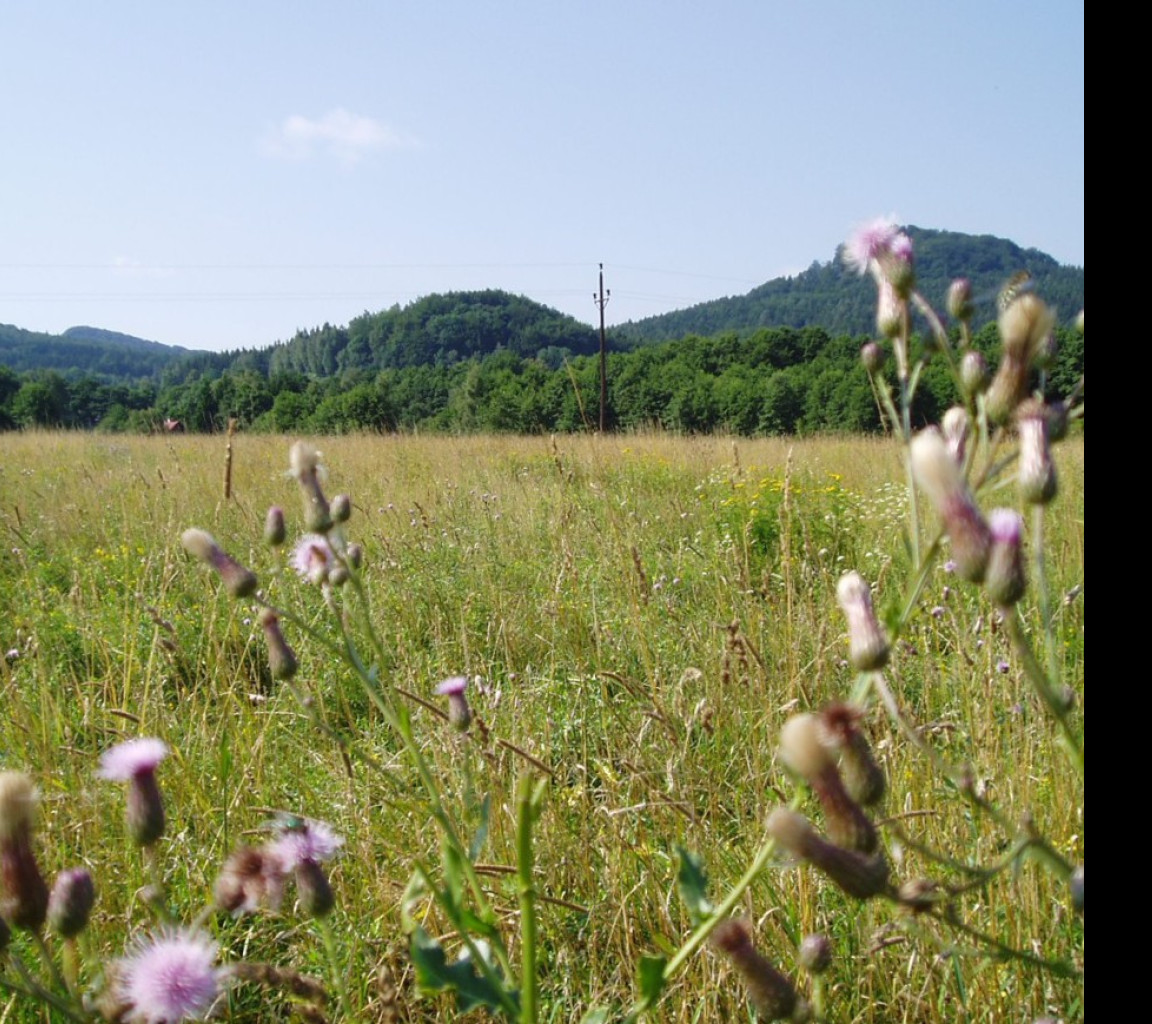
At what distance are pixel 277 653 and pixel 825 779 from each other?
0.64 meters

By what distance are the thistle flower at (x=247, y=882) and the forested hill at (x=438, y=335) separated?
8749 centimetres

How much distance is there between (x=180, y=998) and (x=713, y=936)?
388 mm

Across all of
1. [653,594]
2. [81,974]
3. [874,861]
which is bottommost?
[81,974]

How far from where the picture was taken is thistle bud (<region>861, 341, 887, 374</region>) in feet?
2.84

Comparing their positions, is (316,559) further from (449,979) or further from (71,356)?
(71,356)

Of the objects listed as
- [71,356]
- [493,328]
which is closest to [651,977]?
[493,328]

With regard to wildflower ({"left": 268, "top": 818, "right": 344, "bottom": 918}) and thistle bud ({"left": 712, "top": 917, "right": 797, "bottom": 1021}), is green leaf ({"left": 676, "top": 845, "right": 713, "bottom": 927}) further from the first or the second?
wildflower ({"left": 268, "top": 818, "right": 344, "bottom": 918})

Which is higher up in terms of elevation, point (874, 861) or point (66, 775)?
point (874, 861)

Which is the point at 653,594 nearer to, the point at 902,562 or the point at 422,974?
the point at 902,562

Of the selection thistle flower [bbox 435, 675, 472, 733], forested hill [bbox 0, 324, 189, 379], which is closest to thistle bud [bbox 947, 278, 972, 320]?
thistle flower [bbox 435, 675, 472, 733]

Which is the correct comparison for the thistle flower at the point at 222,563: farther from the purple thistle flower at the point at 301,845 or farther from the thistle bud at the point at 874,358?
the thistle bud at the point at 874,358

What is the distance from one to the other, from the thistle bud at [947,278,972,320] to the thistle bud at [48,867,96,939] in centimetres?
83

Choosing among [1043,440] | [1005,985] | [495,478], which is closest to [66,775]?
[1005,985]
